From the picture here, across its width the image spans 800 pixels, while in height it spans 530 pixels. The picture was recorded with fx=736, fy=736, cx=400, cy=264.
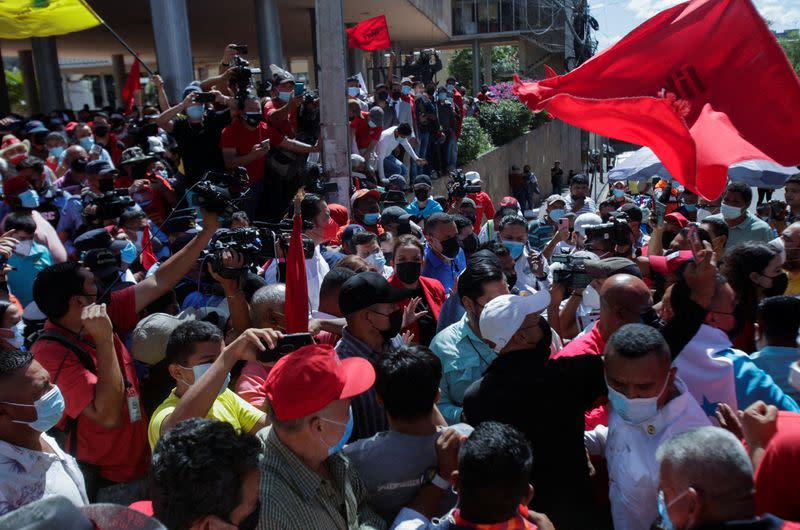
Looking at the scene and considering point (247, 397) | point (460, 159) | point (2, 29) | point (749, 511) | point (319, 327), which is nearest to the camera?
point (749, 511)

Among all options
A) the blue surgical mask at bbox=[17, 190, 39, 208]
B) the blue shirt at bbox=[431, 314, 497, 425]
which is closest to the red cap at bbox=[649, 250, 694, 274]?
the blue shirt at bbox=[431, 314, 497, 425]

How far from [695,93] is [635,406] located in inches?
102

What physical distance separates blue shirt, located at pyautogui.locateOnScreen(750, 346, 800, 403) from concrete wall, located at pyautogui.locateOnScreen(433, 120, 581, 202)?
10.9 metres

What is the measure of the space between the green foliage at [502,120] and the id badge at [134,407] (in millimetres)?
20161

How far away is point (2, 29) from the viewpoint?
7867mm

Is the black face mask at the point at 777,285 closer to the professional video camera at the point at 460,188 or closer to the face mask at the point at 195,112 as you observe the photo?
the professional video camera at the point at 460,188

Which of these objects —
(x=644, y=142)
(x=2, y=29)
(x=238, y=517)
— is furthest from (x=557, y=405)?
(x=2, y=29)

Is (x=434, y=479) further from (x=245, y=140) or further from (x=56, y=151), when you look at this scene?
(x=56, y=151)

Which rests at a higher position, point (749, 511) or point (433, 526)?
point (749, 511)

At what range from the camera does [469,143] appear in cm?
1850

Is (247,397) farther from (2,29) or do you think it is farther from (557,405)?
(2,29)

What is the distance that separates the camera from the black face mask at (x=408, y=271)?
474cm

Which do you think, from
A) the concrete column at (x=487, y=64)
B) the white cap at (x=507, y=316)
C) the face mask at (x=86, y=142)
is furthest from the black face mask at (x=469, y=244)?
the concrete column at (x=487, y=64)

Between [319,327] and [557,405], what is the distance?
A: 1588mm
